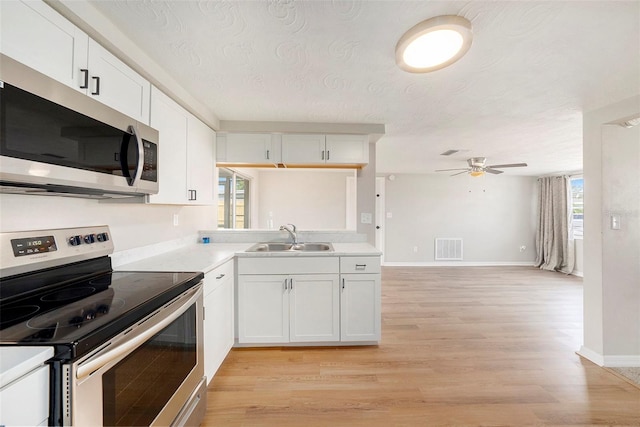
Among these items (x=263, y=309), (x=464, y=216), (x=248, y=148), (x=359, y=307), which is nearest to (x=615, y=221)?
(x=359, y=307)

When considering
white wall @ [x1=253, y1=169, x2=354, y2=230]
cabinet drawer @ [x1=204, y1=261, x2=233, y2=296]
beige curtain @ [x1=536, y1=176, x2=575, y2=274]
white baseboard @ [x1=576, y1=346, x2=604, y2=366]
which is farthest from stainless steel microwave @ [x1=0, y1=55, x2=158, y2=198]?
beige curtain @ [x1=536, y1=176, x2=575, y2=274]

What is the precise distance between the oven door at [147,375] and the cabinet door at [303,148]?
1.67m

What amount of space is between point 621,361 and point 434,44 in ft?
9.79

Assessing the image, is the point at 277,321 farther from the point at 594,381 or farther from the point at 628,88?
the point at 628,88

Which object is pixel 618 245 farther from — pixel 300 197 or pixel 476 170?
pixel 300 197

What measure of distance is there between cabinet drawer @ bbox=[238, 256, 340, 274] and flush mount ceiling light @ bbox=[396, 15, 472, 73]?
5.27ft

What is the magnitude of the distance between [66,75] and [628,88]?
3.47 metres

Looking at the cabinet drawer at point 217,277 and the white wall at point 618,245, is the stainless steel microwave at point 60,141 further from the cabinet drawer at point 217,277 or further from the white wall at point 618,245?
the white wall at point 618,245

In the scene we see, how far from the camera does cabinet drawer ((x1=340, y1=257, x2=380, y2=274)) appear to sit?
2.30 meters

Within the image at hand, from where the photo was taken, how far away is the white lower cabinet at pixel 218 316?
172 centimetres

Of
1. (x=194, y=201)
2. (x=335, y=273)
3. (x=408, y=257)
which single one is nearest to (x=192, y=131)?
(x=194, y=201)

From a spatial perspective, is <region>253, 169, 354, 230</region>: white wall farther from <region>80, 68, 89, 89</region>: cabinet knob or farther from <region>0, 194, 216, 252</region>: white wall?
<region>80, 68, 89, 89</region>: cabinet knob

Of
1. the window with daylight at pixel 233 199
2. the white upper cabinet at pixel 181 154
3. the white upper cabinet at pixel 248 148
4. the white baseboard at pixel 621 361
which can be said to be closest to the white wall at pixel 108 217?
the white upper cabinet at pixel 181 154

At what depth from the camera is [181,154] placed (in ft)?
6.52
